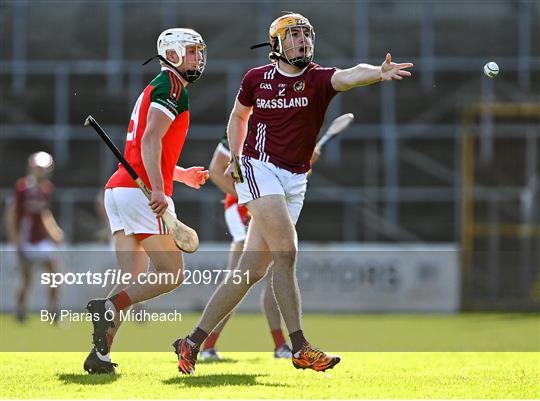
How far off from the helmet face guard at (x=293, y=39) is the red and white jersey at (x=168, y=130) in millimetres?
642

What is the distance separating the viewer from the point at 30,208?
16125 mm

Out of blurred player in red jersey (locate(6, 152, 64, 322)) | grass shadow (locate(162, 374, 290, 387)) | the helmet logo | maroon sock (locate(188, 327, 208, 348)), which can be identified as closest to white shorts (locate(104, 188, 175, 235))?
maroon sock (locate(188, 327, 208, 348))

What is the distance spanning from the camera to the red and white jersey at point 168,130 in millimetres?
7837

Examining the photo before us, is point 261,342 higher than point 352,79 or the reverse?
the reverse

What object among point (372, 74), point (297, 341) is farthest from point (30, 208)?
point (372, 74)

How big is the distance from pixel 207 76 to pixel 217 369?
15531mm

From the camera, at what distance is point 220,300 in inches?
312

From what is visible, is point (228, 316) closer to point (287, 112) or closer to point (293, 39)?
point (287, 112)

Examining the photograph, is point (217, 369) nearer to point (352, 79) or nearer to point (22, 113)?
point (352, 79)

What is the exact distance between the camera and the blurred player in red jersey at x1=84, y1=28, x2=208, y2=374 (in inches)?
305

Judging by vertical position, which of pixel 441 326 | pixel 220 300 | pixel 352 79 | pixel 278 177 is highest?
pixel 352 79

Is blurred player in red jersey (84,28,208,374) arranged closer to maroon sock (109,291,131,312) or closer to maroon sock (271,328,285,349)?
maroon sock (109,291,131,312)

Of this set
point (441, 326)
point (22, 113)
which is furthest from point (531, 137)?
point (22, 113)

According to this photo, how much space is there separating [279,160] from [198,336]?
1.17m
